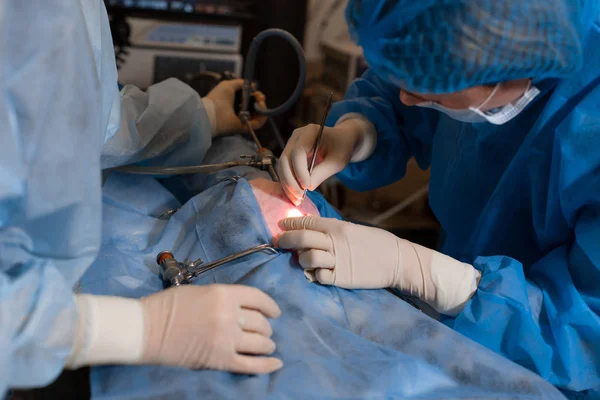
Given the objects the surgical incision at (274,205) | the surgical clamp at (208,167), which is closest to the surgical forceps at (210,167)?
the surgical clamp at (208,167)

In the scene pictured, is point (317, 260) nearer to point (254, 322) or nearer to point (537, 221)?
point (254, 322)

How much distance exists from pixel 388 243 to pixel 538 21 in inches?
17.6

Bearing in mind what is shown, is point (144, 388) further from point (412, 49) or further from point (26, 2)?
point (412, 49)

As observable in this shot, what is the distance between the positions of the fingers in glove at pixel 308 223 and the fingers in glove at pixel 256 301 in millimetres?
225

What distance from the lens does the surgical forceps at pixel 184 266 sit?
932mm

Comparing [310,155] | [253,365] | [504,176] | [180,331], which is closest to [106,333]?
[180,331]

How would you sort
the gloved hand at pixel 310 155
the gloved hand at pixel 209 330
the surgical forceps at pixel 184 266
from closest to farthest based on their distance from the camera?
the gloved hand at pixel 209 330 < the surgical forceps at pixel 184 266 < the gloved hand at pixel 310 155

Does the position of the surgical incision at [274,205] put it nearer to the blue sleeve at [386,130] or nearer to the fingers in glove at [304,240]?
the fingers in glove at [304,240]

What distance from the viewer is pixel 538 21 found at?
2.67ft

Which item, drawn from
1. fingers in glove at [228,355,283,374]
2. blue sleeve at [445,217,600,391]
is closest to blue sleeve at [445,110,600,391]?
blue sleeve at [445,217,600,391]

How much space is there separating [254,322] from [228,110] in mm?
781

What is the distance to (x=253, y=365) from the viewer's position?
774mm

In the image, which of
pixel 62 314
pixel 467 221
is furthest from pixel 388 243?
pixel 62 314

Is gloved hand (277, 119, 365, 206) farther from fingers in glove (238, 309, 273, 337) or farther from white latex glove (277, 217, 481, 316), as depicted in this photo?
fingers in glove (238, 309, 273, 337)
